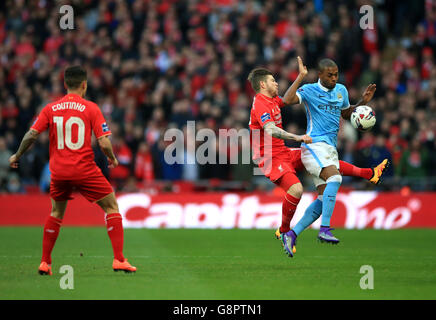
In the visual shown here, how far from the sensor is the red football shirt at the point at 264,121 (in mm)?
9758

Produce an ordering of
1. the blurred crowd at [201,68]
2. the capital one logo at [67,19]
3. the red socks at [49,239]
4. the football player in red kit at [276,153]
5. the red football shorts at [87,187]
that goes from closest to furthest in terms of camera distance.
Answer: the red football shorts at [87,187], the red socks at [49,239], the football player in red kit at [276,153], the blurred crowd at [201,68], the capital one logo at [67,19]

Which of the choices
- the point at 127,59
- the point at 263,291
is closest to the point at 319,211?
the point at 263,291

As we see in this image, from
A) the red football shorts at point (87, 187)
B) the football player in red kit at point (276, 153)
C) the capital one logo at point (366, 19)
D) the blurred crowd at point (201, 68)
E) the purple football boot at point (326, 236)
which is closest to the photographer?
the red football shorts at point (87, 187)

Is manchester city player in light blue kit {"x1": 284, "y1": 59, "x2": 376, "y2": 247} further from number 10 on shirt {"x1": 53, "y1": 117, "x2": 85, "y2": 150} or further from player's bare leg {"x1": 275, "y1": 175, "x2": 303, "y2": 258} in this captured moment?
number 10 on shirt {"x1": 53, "y1": 117, "x2": 85, "y2": 150}

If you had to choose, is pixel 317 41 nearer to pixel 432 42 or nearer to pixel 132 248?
pixel 432 42

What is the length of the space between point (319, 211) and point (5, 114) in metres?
11.3

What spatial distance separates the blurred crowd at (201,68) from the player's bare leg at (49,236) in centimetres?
868

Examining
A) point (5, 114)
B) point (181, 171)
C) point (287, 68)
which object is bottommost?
point (181, 171)

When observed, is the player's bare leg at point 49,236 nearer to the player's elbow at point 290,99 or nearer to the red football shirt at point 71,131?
the red football shirt at point 71,131

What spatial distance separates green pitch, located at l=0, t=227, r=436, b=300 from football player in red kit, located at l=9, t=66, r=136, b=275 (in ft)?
1.94

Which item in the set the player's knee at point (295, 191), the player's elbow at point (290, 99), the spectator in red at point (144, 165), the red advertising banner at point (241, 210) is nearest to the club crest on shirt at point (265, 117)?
the player's elbow at point (290, 99)

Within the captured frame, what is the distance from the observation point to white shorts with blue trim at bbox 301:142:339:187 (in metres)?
10.0

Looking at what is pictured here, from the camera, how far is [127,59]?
20172 millimetres

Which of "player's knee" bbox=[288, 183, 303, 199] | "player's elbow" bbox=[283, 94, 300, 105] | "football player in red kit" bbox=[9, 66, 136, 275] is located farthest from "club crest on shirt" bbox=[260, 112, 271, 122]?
"football player in red kit" bbox=[9, 66, 136, 275]
